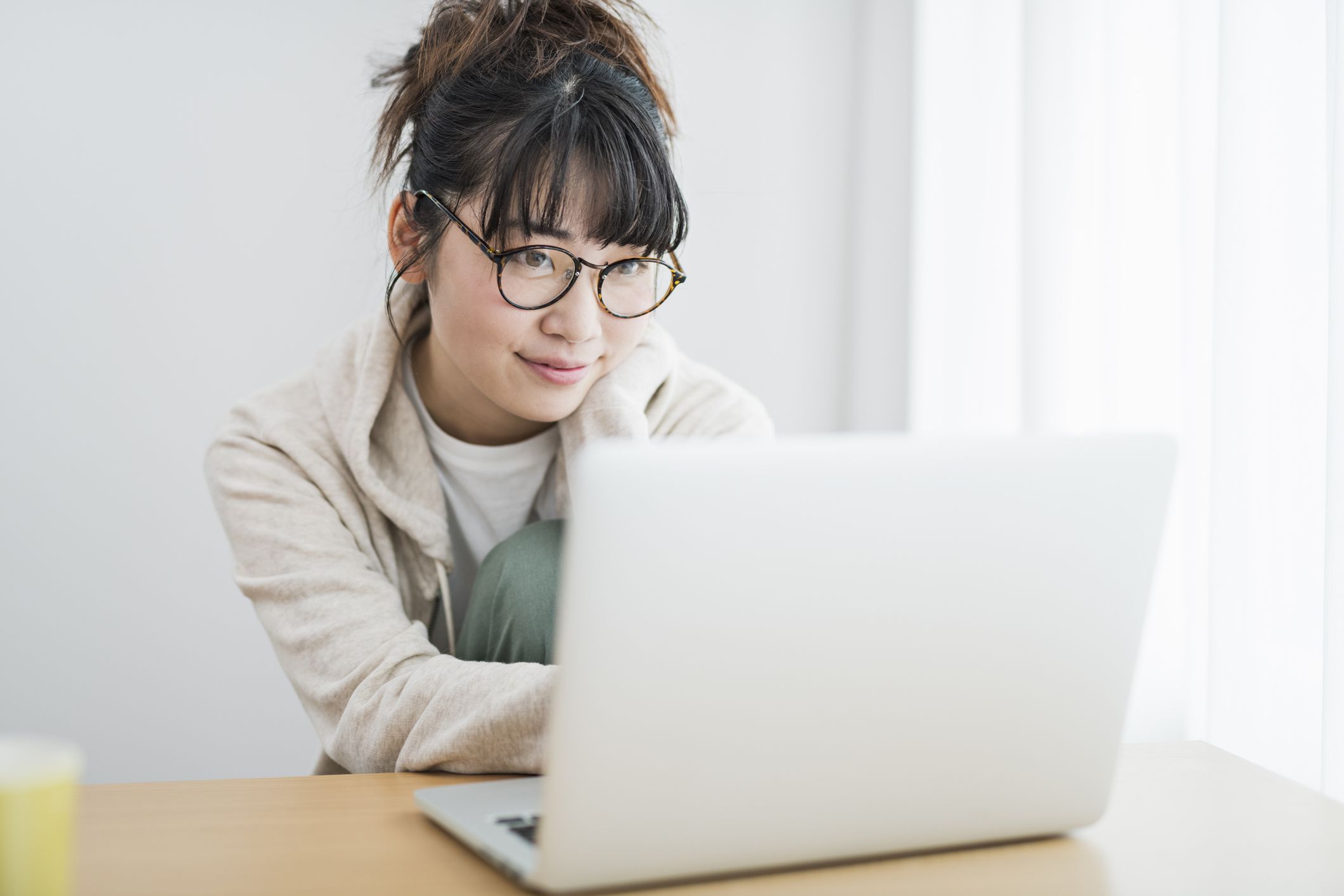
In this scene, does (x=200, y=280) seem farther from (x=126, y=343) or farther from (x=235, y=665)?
(x=235, y=665)

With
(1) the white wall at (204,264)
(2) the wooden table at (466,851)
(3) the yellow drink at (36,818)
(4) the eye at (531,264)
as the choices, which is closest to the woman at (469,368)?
(4) the eye at (531,264)

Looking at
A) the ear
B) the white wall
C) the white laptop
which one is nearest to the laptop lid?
the white laptop

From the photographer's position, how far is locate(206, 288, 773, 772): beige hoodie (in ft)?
2.50

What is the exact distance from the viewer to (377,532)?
1.12 meters

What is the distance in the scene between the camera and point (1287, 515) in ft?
3.61

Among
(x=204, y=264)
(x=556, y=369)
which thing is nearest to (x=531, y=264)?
(x=556, y=369)

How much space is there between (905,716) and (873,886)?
0.09m

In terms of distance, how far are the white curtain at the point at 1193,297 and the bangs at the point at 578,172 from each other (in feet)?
2.12

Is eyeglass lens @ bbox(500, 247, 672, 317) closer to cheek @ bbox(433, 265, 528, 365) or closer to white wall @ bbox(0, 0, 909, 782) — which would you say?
cheek @ bbox(433, 265, 528, 365)

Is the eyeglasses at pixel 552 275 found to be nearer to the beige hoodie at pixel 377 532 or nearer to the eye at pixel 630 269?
the eye at pixel 630 269

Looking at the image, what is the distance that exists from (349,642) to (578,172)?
48 cm

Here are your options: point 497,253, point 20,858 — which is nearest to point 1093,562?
point 20,858

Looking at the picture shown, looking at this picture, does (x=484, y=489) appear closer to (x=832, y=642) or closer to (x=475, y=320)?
(x=475, y=320)

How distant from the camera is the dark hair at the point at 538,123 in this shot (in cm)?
100
